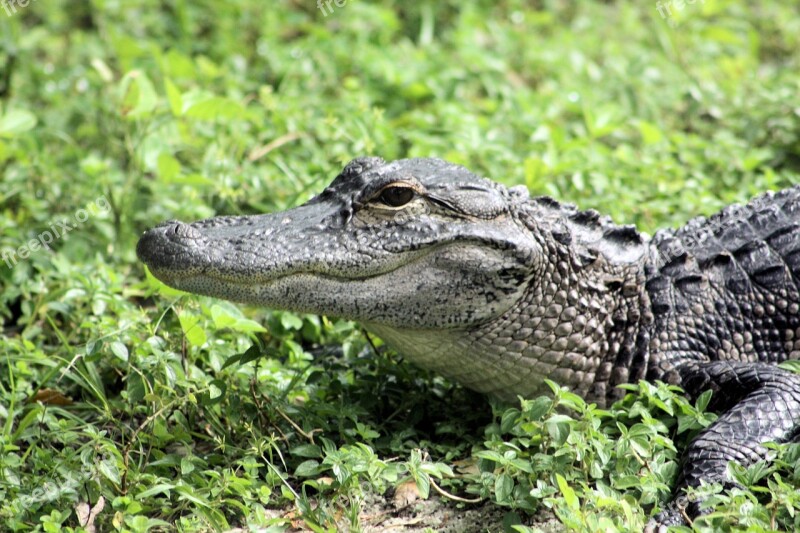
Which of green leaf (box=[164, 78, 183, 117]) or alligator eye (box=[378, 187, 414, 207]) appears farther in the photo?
green leaf (box=[164, 78, 183, 117])

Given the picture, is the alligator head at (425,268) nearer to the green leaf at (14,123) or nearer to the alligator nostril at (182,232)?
the alligator nostril at (182,232)

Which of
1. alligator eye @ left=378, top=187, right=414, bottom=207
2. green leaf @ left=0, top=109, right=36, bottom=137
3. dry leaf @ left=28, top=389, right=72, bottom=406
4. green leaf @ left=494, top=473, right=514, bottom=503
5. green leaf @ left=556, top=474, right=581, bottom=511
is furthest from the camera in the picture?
green leaf @ left=0, top=109, right=36, bottom=137

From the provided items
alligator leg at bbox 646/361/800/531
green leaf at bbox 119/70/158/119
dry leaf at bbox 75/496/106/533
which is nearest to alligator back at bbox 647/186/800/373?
alligator leg at bbox 646/361/800/531

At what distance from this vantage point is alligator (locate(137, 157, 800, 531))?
12.0 feet

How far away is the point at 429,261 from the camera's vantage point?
381cm

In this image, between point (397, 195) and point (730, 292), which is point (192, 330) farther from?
point (730, 292)

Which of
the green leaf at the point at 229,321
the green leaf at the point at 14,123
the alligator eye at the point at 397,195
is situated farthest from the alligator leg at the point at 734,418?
the green leaf at the point at 14,123

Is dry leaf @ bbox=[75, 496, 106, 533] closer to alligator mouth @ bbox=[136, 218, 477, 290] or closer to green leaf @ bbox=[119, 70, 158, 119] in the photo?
alligator mouth @ bbox=[136, 218, 477, 290]

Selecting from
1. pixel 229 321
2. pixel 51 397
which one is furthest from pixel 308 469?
pixel 51 397

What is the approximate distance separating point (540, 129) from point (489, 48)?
2.42m

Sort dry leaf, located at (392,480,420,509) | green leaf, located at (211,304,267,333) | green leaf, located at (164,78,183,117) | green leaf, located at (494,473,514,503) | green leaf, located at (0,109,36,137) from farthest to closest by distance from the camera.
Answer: green leaf, located at (0,109,36,137) < green leaf, located at (164,78,183,117) < green leaf, located at (211,304,267,333) < dry leaf, located at (392,480,420,509) < green leaf, located at (494,473,514,503)

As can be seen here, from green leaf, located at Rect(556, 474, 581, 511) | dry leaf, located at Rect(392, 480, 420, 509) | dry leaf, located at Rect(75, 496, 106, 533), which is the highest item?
green leaf, located at Rect(556, 474, 581, 511)

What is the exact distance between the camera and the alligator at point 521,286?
3.66 metres

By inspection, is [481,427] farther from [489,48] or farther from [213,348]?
[489,48]
